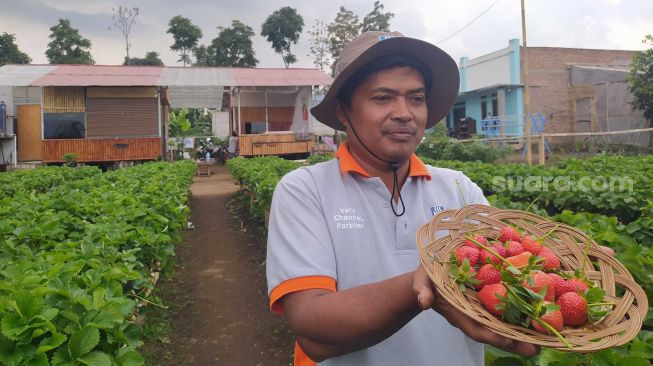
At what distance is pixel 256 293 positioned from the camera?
21.8 feet

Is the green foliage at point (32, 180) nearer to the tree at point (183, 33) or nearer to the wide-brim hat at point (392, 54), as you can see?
the wide-brim hat at point (392, 54)

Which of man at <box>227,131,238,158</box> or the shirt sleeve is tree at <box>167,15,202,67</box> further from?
the shirt sleeve

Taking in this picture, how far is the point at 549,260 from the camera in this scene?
1.49 metres

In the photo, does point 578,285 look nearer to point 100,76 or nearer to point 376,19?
point 100,76

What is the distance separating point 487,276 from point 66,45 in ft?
146

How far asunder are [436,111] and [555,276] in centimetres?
102

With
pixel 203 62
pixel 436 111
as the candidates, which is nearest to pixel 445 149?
pixel 436 111

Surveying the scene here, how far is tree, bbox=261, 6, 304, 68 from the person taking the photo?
38781mm

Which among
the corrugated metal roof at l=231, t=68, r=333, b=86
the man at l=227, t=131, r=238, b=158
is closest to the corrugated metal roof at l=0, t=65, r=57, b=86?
the corrugated metal roof at l=231, t=68, r=333, b=86

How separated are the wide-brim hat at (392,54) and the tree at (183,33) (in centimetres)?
4148

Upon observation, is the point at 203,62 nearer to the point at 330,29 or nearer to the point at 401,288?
the point at 330,29

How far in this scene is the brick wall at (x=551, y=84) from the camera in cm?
2589

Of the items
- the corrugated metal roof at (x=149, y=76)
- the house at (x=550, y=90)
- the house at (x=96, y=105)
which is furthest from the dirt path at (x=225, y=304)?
the house at (x=550, y=90)

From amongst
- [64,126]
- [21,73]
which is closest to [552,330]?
[64,126]
